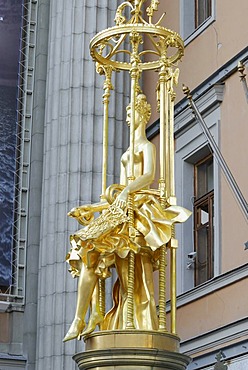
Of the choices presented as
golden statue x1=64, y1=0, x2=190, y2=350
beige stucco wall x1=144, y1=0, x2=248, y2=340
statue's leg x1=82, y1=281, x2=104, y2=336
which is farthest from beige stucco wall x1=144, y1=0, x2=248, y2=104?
statue's leg x1=82, y1=281, x2=104, y2=336

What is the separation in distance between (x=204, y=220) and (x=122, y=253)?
6458mm

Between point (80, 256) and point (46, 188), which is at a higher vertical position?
point (46, 188)

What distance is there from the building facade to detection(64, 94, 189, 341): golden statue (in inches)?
170

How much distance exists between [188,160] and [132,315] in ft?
23.5

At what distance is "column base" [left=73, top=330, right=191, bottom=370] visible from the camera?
339 inches

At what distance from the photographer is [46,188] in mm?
16297

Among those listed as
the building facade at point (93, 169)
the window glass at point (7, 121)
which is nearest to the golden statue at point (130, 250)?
the building facade at point (93, 169)

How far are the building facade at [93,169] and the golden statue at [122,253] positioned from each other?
432cm

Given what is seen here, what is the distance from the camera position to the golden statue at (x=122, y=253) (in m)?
9.11

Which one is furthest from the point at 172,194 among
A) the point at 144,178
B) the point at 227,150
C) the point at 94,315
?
the point at 227,150

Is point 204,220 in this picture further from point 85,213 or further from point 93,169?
point 85,213

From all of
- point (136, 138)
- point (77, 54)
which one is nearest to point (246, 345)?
point (136, 138)

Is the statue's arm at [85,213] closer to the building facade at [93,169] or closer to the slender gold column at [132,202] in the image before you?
the slender gold column at [132,202]

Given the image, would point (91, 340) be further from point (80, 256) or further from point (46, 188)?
point (46, 188)
